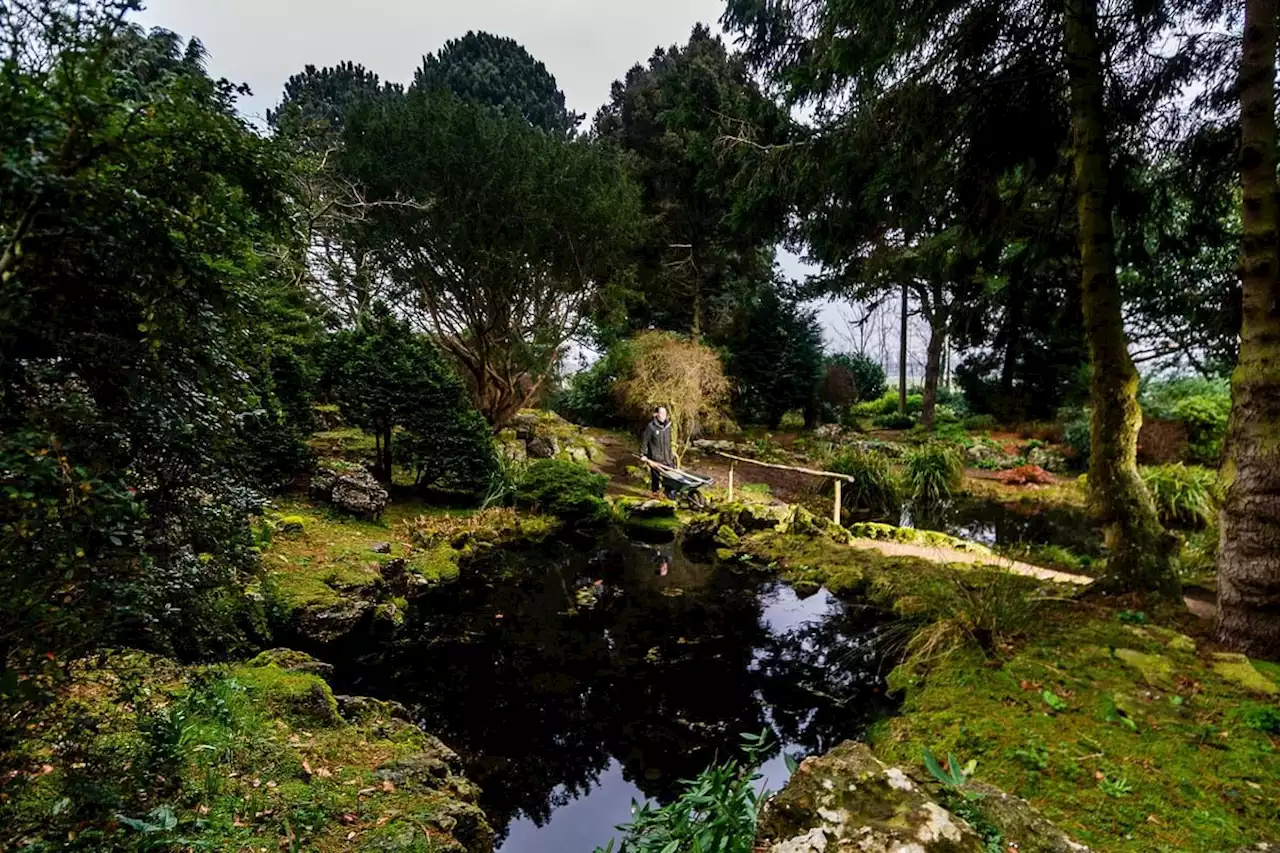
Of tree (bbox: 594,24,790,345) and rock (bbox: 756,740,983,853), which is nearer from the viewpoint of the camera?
rock (bbox: 756,740,983,853)

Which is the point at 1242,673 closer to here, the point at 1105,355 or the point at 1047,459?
the point at 1105,355

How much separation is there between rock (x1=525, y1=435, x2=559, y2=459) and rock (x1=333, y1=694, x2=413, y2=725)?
343 inches

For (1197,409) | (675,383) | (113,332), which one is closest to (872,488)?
(675,383)

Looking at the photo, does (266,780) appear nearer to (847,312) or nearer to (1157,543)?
(1157,543)

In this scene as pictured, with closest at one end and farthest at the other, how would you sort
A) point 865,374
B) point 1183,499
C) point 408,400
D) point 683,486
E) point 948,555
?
point 948,555 < point 408,400 < point 1183,499 < point 683,486 < point 865,374

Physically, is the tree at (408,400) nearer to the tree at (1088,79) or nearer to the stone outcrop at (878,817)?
the tree at (1088,79)


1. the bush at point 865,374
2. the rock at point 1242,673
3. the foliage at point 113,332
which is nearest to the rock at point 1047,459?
the bush at point 865,374

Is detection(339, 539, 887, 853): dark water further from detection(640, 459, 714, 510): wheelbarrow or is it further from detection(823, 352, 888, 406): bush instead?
detection(823, 352, 888, 406): bush

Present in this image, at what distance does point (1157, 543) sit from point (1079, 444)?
35.9 feet

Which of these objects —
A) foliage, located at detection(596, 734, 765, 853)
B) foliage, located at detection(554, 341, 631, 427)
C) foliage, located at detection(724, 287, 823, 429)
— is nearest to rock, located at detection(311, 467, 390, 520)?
foliage, located at detection(596, 734, 765, 853)

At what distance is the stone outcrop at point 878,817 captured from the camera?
5.83ft

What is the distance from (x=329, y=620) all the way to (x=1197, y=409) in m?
16.5

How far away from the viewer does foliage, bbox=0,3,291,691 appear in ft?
4.62

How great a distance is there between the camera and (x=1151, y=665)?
363 cm
